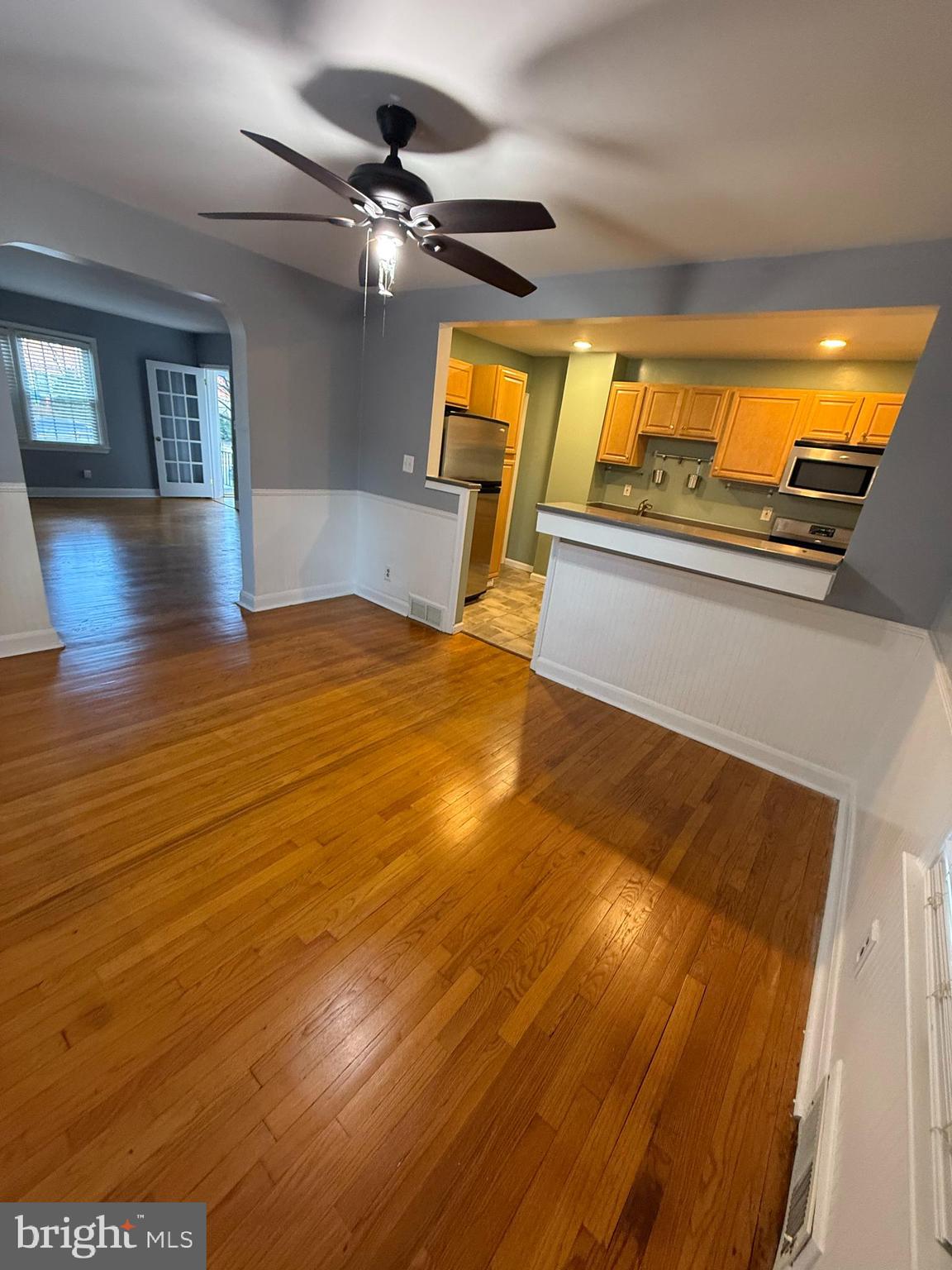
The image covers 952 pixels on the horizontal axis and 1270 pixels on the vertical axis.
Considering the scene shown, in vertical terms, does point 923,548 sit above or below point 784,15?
below

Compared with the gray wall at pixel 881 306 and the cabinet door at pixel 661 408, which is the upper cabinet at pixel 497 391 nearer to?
the cabinet door at pixel 661 408

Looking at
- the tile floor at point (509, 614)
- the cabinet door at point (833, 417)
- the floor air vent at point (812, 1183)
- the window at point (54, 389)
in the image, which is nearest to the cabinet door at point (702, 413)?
the cabinet door at point (833, 417)

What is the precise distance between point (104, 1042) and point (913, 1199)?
5.33ft

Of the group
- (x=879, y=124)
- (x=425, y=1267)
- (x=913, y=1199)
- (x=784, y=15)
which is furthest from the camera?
(x=879, y=124)

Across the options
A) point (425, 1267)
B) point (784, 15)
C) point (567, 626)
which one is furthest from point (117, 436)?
point (425, 1267)

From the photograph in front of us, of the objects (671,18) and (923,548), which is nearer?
(671,18)

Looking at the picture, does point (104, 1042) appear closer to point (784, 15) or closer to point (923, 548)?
point (784, 15)

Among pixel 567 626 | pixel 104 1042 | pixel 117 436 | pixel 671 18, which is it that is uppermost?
pixel 671 18

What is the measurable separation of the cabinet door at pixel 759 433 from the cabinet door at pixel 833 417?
72 millimetres

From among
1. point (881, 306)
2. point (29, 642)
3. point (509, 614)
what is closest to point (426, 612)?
point (509, 614)

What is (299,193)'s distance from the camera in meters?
2.22

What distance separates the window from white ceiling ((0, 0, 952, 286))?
5399 mm

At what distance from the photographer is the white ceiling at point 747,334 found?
2547mm

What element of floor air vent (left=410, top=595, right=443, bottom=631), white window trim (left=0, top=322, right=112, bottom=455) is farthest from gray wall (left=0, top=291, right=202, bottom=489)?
floor air vent (left=410, top=595, right=443, bottom=631)
